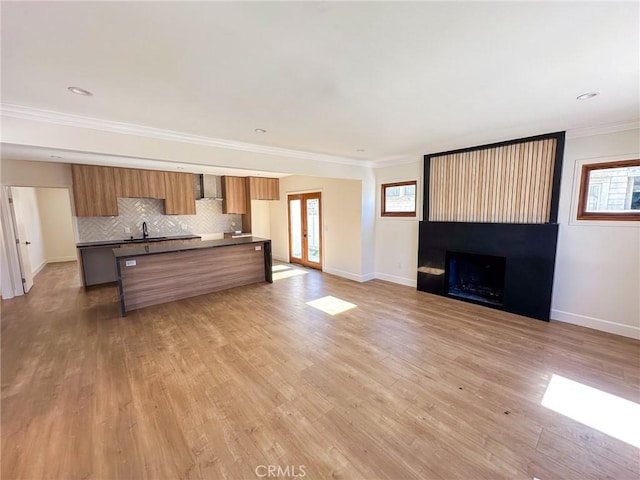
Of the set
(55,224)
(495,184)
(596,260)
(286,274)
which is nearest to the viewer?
(596,260)

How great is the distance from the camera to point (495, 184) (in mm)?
4008

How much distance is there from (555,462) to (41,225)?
447 inches

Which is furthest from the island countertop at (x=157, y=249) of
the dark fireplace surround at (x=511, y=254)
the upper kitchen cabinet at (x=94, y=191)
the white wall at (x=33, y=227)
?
the dark fireplace surround at (x=511, y=254)

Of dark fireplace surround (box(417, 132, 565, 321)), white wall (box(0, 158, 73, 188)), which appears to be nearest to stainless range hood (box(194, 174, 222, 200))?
white wall (box(0, 158, 73, 188))

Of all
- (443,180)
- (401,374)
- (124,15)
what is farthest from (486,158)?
(124,15)

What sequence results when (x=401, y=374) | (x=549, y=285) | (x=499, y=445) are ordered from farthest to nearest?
(x=549, y=285) < (x=401, y=374) < (x=499, y=445)

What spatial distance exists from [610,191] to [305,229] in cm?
563

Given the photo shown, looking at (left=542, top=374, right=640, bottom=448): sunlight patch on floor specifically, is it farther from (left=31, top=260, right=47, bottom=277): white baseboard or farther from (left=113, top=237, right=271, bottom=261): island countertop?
(left=31, top=260, right=47, bottom=277): white baseboard

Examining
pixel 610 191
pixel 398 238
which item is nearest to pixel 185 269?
pixel 398 238

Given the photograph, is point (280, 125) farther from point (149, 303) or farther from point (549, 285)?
point (549, 285)

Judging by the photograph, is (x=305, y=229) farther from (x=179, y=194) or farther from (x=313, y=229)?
(x=179, y=194)

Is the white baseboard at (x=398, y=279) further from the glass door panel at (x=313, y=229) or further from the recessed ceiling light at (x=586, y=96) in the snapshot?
the recessed ceiling light at (x=586, y=96)

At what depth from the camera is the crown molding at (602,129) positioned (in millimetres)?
2982

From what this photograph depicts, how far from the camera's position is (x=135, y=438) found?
71.9 inches
